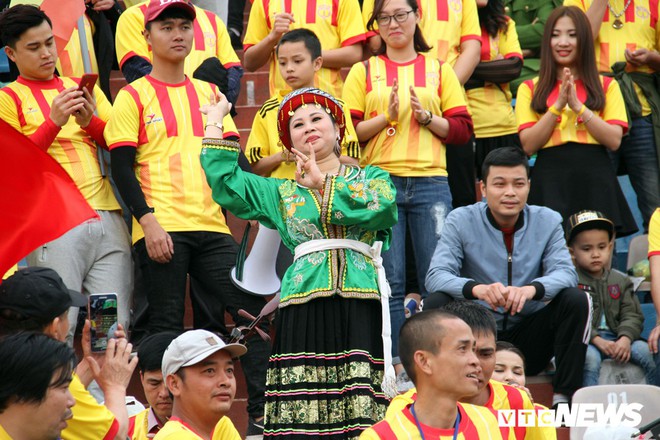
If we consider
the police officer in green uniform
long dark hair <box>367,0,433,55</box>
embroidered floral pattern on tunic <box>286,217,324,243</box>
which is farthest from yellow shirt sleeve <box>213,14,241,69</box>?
embroidered floral pattern on tunic <box>286,217,324,243</box>

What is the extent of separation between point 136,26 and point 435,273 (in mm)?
2629

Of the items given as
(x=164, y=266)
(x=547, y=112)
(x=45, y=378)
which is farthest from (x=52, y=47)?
(x=45, y=378)

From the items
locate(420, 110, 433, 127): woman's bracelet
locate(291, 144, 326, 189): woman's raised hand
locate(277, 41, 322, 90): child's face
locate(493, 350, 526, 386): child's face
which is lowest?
locate(493, 350, 526, 386): child's face

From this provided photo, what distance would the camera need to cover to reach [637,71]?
8273 mm

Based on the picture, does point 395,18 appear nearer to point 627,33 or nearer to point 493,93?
point 493,93

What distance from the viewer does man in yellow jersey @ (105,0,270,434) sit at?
6770 millimetres

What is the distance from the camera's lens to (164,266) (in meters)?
6.79

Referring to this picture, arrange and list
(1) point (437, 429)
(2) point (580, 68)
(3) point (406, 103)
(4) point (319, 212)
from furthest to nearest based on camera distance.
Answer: (2) point (580, 68), (3) point (406, 103), (4) point (319, 212), (1) point (437, 429)

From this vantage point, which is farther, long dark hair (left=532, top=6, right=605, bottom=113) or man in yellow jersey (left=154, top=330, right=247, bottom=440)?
long dark hair (left=532, top=6, right=605, bottom=113)

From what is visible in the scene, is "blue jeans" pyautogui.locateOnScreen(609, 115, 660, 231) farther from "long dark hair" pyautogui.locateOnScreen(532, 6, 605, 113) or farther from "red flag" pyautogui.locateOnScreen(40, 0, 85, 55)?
"red flag" pyautogui.locateOnScreen(40, 0, 85, 55)

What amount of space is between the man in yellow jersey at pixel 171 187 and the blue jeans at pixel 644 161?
274cm

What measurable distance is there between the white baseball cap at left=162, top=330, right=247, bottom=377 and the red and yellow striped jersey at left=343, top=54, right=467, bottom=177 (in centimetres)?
277

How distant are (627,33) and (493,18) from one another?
2.95ft

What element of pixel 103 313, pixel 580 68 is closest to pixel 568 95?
pixel 580 68
